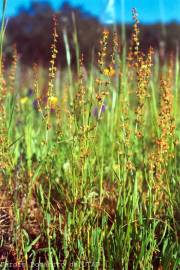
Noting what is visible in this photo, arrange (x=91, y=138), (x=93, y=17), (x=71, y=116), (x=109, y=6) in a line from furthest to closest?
(x=93, y=17)
(x=109, y=6)
(x=71, y=116)
(x=91, y=138)

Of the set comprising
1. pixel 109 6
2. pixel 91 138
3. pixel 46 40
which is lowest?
pixel 91 138

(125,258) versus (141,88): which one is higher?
(141,88)

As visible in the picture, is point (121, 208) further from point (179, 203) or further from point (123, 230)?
point (179, 203)

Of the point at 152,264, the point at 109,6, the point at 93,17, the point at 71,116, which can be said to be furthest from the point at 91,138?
the point at 93,17

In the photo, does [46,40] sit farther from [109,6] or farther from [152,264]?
[152,264]

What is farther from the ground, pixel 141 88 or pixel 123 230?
pixel 141 88

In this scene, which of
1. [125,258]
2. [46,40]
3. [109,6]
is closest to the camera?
[125,258]

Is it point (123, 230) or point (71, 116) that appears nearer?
point (123, 230)

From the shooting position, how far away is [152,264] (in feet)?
5.81

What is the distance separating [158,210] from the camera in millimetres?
1896

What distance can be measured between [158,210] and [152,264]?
208 millimetres

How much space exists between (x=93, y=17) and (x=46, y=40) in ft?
11.5

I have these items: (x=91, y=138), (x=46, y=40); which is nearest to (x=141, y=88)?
(x=91, y=138)

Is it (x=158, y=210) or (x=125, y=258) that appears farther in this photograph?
(x=158, y=210)
